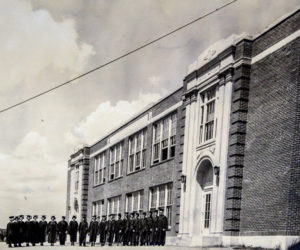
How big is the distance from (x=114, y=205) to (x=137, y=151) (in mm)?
5234

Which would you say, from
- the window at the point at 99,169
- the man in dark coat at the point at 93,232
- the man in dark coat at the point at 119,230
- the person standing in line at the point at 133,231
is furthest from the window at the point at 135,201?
the window at the point at 99,169

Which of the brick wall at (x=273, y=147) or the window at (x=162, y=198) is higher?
the brick wall at (x=273, y=147)

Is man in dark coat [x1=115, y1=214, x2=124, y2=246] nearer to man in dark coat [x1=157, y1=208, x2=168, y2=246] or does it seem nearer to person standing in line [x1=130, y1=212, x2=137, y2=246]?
person standing in line [x1=130, y1=212, x2=137, y2=246]

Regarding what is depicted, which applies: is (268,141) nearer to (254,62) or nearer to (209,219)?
(254,62)

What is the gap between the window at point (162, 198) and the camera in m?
26.1

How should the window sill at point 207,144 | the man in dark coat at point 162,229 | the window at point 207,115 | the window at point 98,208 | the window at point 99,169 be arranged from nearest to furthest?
the window sill at point 207,144
the window at point 207,115
the man in dark coat at point 162,229
the window at point 98,208
the window at point 99,169

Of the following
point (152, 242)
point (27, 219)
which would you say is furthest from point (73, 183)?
point (152, 242)

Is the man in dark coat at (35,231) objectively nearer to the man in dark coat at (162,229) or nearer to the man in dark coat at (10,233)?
the man in dark coat at (10,233)

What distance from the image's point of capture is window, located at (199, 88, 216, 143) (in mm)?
21641

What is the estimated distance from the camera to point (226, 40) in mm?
20594

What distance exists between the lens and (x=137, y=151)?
1258 inches

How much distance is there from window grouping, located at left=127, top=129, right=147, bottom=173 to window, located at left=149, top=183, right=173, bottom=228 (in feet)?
7.78

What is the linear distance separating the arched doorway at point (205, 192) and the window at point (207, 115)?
1.02m

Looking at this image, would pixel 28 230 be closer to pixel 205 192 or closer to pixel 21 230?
pixel 21 230
